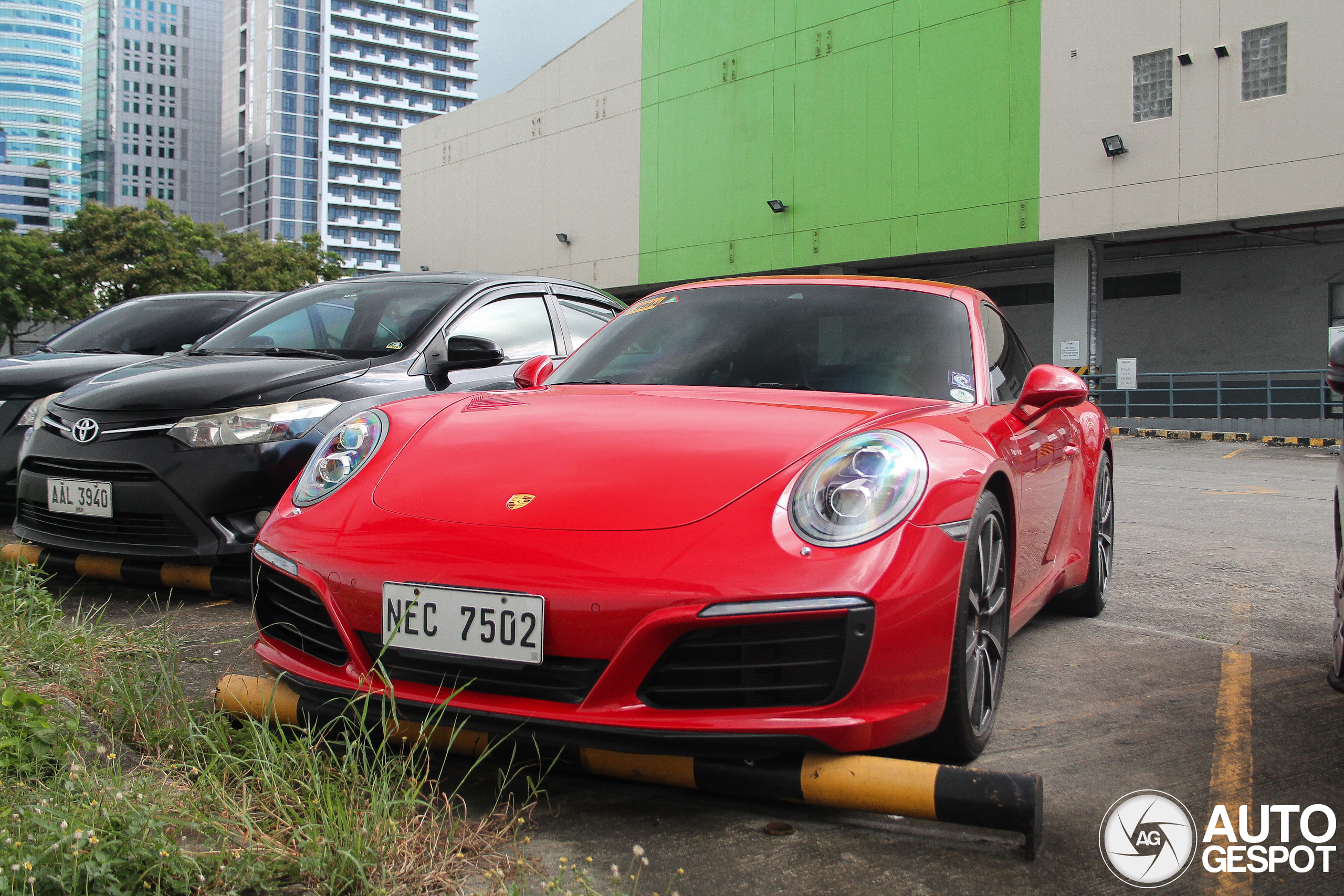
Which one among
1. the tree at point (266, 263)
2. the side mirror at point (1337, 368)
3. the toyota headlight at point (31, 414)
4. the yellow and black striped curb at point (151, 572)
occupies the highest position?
the tree at point (266, 263)

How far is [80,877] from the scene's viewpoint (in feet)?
5.21

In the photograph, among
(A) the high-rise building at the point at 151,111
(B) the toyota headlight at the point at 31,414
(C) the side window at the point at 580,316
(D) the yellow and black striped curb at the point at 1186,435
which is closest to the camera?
(B) the toyota headlight at the point at 31,414

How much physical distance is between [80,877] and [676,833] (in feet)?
3.43

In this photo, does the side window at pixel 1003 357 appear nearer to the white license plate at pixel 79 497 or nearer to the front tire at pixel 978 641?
the front tire at pixel 978 641

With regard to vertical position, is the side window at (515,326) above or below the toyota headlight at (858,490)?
above

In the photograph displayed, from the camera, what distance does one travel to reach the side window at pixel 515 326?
5.07 metres

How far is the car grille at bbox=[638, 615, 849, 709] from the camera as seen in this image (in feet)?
6.38

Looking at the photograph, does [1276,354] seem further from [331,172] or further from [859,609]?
[331,172]

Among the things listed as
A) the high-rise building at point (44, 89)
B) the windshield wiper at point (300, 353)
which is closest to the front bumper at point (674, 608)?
the windshield wiper at point (300, 353)

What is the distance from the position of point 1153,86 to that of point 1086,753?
804 inches

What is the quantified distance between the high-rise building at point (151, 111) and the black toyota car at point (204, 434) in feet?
453

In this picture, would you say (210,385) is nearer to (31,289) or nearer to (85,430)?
(85,430)

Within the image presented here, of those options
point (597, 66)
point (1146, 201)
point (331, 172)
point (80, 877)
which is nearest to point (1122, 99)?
point (1146, 201)

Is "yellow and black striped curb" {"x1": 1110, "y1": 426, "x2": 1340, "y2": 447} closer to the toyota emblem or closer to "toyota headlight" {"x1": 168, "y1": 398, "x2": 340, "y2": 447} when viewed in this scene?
"toyota headlight" {"x1": 168, "y1": 398, "x2": 340, "y2": 447}
